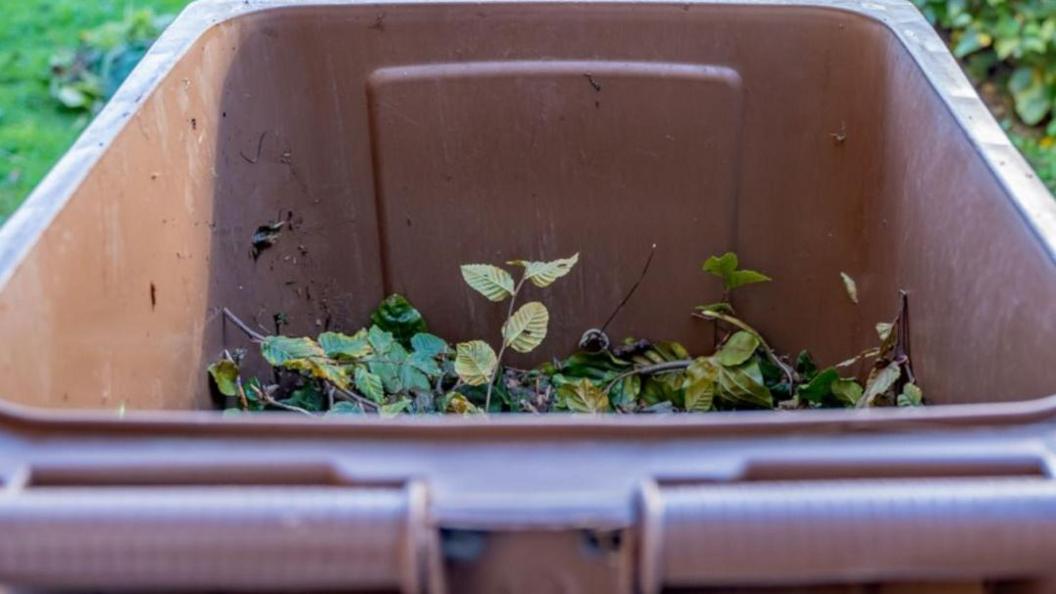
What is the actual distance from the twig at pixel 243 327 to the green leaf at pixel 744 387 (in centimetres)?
67

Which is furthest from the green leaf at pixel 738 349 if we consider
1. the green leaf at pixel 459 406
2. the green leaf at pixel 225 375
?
the green leaf at pixel 225 375

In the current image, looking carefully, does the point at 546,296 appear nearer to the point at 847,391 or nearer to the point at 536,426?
the point at 847,391

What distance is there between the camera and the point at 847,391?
5.10 ft

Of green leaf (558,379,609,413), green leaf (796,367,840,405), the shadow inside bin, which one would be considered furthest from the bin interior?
green leaf (558,379,609,413)

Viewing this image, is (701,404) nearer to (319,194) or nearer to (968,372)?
(968,372)

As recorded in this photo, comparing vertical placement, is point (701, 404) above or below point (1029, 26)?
below

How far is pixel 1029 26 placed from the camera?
3.32 m

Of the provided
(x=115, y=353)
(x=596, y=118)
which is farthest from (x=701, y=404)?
(x=115, y=353)

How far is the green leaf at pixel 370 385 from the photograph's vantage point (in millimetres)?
1611

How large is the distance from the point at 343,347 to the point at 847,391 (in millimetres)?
707

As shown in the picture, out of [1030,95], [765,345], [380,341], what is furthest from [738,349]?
[1030,95]

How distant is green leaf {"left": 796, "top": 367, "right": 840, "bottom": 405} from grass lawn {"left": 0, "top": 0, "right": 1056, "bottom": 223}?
1.80 metres

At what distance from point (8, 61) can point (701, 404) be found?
3115 mm

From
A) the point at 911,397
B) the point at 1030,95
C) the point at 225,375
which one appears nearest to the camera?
the point at 911,397
